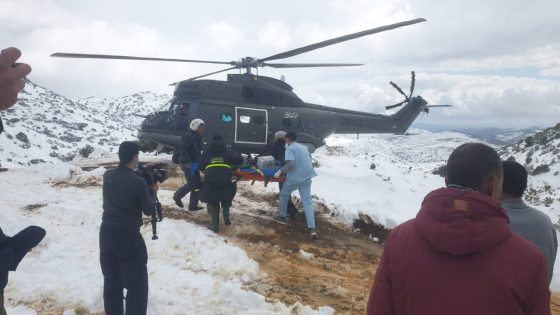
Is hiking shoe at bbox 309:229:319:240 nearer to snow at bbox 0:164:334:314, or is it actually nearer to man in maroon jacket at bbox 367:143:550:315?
snow at bbox 0:164:334:314

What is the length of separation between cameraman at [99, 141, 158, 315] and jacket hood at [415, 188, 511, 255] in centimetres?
330

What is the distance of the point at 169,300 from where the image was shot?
5027mm

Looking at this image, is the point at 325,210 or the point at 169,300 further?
the point at 325,210

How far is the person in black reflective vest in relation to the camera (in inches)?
298

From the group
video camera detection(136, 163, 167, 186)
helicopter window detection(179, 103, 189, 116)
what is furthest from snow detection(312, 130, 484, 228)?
video camera detection(136, 163, 167, 186)

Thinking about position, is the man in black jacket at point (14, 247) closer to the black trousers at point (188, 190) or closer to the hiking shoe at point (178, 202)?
the black trousers at point (188, 190)

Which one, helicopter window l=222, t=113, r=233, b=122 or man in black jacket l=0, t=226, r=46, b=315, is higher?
helicopter window l=222, t=113, r=233, b=122

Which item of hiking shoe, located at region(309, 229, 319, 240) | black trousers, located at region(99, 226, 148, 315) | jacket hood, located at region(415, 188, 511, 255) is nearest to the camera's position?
jacket hood, located at region(415, 188, 511, 255)

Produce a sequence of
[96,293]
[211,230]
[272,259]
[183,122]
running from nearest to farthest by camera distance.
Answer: [96,293]
[272,259]
[211,230]
[183,122]

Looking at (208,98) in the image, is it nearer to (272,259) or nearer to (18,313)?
(272,259)

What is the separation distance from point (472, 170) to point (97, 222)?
7716 mm

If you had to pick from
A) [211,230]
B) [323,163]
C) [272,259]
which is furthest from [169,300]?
[323,163]

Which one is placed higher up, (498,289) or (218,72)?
(218,72)

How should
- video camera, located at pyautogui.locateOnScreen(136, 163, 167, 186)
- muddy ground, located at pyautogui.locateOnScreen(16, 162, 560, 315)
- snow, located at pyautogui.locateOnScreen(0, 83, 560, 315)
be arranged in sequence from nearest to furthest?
1. video camera, located at pyautogui.locateOnScreen(136, 163, 167, 186)
2. snow, located at pyautogui.locateOnScreen(0, 83, 560, 315)
3. muddy ground, located at pyautogui.locateOnScreen(16, 162, 560, 315)
